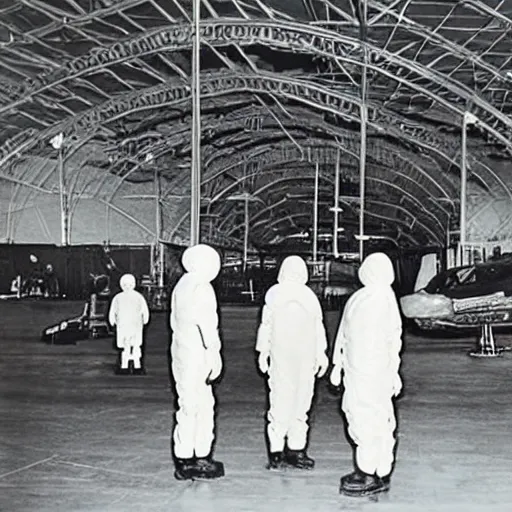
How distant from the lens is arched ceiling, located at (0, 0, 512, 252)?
6652mm

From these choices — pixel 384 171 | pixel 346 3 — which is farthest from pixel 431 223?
pixel 346 3

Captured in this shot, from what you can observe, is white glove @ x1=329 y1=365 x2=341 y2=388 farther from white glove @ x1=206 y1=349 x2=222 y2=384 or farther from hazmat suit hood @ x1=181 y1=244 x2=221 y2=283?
hazmat suit hood @ x1=181 y1=244 x2=221 y2=283

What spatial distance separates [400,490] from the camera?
5.58m

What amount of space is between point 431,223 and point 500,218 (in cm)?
48

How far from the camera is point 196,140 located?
658 cm

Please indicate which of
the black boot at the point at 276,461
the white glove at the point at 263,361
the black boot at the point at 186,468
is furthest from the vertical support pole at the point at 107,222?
the black boot at the point at 276,461

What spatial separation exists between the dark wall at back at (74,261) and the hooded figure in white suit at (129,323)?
170mm

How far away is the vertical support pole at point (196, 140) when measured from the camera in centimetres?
638

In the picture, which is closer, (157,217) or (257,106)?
(157,217)

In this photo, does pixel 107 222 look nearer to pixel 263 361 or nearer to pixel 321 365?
pixel 263 361

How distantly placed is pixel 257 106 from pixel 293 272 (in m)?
1.50

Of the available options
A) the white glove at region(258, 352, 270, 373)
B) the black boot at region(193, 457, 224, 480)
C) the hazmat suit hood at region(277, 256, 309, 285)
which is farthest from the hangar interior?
the white glove at region(258, 352, 270, 373)

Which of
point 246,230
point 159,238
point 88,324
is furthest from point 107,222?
point 246,230

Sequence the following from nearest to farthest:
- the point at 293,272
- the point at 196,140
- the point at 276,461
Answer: the point at 276,461 → the point at 293,272 → the point at 196,140
